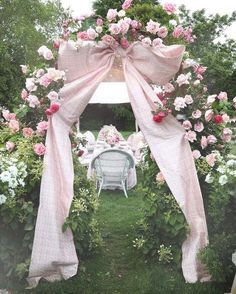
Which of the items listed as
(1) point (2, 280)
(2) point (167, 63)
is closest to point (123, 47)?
(2) point (167, 63)

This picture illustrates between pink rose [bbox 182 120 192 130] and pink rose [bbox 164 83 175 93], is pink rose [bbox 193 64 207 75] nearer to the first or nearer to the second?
pink rose [bbox 164 83 175 93]

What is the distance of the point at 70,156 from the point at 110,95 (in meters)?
4.42

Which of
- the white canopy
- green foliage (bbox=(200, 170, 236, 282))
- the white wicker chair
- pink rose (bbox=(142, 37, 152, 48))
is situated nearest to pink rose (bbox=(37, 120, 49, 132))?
pink rose (bbox=(142, 37, 152, 48))

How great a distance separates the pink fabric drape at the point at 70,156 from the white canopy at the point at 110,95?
384 cm

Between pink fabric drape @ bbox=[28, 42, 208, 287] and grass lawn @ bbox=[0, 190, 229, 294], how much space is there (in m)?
0.15

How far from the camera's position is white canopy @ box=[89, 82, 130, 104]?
935 cm

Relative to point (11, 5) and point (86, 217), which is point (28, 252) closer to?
point (86, 217)

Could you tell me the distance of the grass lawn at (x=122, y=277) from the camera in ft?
15.8

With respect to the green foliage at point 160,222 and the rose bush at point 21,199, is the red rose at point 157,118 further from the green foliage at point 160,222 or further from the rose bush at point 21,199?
the rose bush at point 21,199

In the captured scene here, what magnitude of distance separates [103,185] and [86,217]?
3.41m

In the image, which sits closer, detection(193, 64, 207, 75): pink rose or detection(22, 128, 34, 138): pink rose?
detection(22, 128, 34, 138): pink rose

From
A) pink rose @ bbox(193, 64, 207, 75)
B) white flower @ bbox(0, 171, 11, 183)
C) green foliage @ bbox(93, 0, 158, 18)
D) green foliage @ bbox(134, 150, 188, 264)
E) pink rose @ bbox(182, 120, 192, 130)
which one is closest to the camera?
white flower @ bbox(0, 171, 11, 183)

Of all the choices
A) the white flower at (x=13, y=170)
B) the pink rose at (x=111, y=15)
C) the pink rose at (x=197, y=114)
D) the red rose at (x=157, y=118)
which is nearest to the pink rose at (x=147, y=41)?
the pink rose at (x=111, y=15)

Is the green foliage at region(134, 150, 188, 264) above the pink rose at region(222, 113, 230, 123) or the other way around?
the other way around
